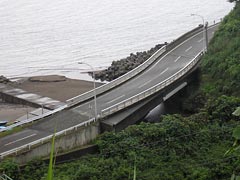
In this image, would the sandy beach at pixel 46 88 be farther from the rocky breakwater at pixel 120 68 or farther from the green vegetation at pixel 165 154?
the green vegetation at pixel 165 154

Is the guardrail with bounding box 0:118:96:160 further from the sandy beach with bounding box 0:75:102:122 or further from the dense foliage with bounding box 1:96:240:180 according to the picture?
the sandy beach with bounding box 0:75:102:122

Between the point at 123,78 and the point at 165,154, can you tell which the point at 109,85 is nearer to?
the point at 123,78

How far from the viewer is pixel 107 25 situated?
291ft

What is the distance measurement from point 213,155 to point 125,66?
2807 centimetres

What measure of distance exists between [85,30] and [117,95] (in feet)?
170

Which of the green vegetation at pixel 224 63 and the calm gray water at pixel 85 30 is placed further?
the calm gray water at pixel 85 30

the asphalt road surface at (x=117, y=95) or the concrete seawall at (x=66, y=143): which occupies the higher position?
the asphalt road surface at (x=117, y=95)

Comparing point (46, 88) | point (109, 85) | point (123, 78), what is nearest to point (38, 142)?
point (109, 85)

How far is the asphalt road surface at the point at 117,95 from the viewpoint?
28984mm

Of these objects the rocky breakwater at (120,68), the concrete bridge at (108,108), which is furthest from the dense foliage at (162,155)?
the rocky breakwater at (120,68)

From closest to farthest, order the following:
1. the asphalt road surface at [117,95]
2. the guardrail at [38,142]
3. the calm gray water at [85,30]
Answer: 1. the guardrail at [38,142]
2. the asphalt road surface at [117,95]
3. the calm gray water at [85,30]

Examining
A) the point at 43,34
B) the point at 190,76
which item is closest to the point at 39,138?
the point at 190,76

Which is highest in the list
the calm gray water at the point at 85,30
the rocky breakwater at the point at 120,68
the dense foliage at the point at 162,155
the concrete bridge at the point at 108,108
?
the calm gray water at the point at 85,30

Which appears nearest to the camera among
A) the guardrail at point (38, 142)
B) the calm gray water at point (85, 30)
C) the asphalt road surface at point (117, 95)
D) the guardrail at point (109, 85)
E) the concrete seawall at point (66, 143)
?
the guardrail at point (38, 142)
